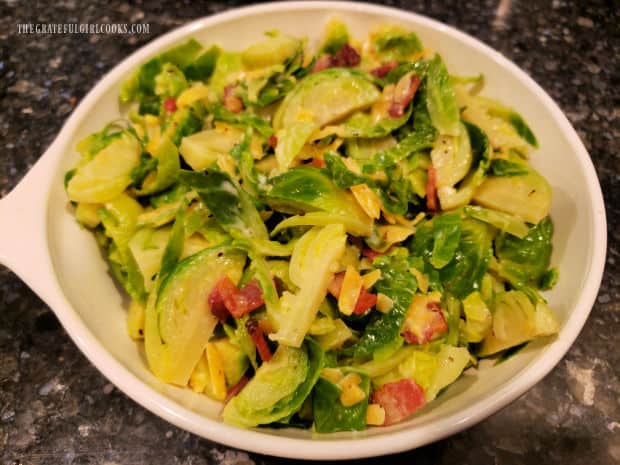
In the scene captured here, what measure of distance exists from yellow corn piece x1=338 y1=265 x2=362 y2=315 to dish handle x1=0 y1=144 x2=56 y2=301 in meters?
0.75

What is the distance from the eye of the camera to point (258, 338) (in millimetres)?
1319

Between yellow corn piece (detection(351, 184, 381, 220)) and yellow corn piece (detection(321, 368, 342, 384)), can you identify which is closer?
yellow corn piece (detection(321, 368, 342, 384))

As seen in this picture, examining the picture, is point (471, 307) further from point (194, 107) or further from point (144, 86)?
point (144, 86)

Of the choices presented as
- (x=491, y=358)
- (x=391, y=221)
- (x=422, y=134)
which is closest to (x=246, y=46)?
(x=422, y=134)

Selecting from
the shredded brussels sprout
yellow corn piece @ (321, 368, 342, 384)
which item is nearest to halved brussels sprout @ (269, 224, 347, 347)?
the shredded brussels sprout

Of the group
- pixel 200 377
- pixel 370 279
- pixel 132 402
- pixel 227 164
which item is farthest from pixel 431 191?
pixel 132 402

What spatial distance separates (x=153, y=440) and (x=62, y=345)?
1.49 feet

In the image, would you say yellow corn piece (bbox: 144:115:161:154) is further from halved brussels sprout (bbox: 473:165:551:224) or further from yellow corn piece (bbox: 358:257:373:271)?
halved brussels sprout (bbox: 473:165:551:224)

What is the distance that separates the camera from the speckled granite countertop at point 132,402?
4.68ft

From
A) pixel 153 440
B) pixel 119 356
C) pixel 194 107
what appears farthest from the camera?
pixel 194 107

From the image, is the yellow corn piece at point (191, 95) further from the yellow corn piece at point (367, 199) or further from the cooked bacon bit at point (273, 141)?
the yellow corn piece at point (367, 199)

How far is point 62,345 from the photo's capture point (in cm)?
165

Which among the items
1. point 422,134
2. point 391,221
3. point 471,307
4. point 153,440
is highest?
point 422,134

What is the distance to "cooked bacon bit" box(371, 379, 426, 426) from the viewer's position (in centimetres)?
128
